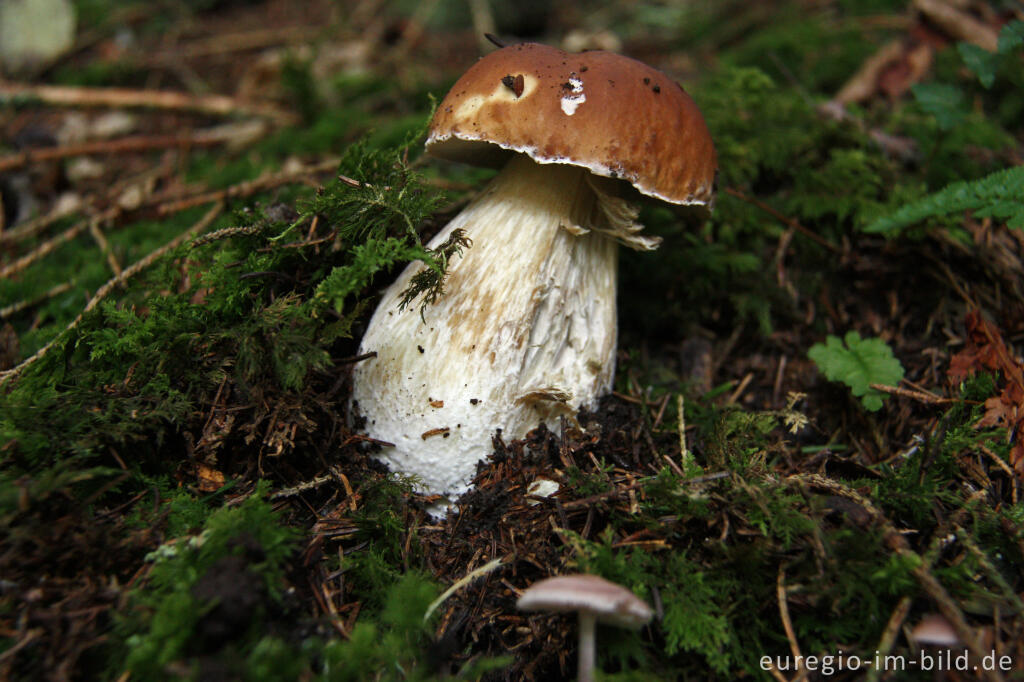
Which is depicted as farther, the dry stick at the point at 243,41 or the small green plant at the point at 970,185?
the dry stick at the point at 243,41

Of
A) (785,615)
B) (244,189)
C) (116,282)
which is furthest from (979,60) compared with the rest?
(116,282)

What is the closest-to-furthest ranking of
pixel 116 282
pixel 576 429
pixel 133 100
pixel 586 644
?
pixel 586 644 < pixel 576 429 < pixel 116 282 < pixel 133 100

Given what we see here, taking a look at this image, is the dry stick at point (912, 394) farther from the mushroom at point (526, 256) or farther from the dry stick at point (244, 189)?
the dry stick at point (244, 189)

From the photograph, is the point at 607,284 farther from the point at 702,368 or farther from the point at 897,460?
the point at 897,460

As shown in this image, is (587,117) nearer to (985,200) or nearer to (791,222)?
(985,200)

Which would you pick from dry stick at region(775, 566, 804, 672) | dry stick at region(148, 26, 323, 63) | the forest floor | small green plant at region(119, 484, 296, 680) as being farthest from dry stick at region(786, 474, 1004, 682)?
dry stick at region(148, 26, 323, 63)

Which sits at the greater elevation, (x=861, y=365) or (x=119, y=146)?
(x=119, y=146)

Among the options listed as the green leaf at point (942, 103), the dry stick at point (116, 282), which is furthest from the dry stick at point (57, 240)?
the green leaf at point (942, 103)
